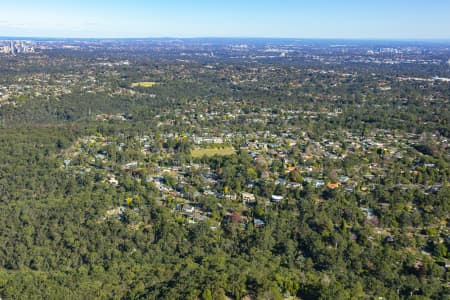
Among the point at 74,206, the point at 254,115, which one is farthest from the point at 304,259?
the point at 254,115

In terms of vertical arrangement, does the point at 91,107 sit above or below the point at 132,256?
above

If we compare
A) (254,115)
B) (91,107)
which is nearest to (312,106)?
(254,115)

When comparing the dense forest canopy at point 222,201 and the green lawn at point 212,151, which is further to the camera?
the green lawn at point 212,151

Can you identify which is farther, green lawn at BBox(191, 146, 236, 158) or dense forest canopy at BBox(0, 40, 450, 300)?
green lawn at BBox(191, 146, 236, 158)

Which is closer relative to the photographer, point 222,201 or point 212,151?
point 222,201

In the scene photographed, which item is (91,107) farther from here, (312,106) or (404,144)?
(404,144)

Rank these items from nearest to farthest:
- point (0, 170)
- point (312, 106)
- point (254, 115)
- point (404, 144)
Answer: point (0, 170), point (404, 144), point (254, 115), point (312, 106)

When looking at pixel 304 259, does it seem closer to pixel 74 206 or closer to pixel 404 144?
pixel 74 206

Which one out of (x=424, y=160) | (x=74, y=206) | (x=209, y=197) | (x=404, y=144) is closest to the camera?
(x=74, y=206)

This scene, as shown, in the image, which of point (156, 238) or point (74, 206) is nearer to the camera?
point (156, 238)

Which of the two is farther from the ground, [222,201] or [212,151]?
[212,151]
